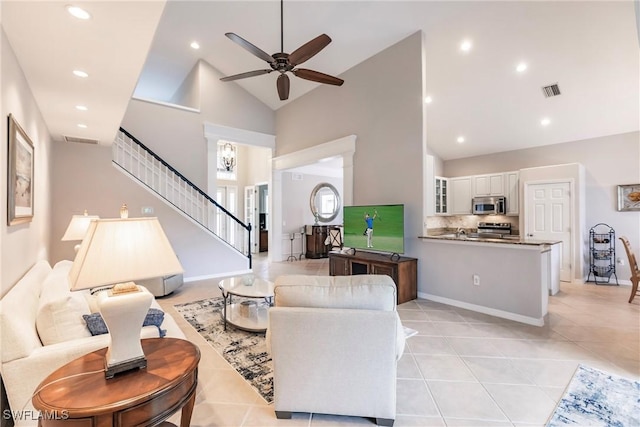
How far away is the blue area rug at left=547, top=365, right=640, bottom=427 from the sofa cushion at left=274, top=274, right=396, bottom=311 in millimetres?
1365

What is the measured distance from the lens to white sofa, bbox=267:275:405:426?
5.43ft

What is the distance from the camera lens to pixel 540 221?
5809 mm

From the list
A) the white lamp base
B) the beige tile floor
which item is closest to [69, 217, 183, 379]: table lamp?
the white lamp base

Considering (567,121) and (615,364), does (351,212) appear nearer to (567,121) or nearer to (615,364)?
(615,364)

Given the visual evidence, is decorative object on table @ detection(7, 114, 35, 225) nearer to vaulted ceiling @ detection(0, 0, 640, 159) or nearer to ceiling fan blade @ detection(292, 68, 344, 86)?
vaulted ceiling @ detection(0, 0, 640, 159)

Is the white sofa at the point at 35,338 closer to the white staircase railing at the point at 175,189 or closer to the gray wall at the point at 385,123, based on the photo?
the white staircase railing at the point at 175,189

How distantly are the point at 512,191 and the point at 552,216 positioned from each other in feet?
3.43

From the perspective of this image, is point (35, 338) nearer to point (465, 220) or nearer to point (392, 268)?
point (392, 268)

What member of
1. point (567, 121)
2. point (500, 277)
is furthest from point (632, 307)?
point (567, 121)

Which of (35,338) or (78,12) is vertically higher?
(78,12)

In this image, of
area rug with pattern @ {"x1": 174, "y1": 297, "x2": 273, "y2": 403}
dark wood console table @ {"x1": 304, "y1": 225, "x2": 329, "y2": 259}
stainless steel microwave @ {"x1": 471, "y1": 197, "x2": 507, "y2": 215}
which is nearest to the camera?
area rug with pattern @ {"x1": 174, "y1": 297, "x2": 273, "y2": 403}

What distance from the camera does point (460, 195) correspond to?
7.52m

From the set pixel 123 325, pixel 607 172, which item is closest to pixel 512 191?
pixel 607 172

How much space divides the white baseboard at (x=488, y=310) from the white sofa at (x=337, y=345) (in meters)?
2.59
